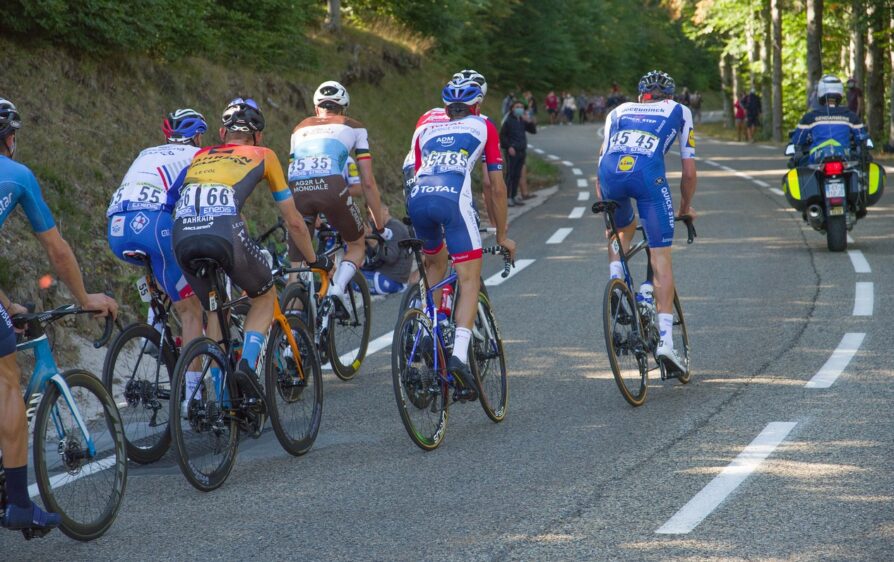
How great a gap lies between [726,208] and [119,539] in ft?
50.8

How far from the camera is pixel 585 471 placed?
5957 mm

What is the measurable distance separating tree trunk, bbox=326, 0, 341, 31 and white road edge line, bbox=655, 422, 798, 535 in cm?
2561

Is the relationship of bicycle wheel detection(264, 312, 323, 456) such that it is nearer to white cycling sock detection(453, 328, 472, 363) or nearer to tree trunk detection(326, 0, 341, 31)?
A: white cycling sock detection(453, 328, 472, 363)

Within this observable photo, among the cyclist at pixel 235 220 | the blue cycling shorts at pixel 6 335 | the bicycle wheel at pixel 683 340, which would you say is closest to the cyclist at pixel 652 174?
the bicycle wheel at pixel 683 340

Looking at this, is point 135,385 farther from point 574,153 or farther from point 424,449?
point 574,153

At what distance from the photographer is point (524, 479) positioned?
19.3ft

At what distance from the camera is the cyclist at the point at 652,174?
773cm

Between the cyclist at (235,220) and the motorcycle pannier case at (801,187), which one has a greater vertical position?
the cyclist at (235,220)

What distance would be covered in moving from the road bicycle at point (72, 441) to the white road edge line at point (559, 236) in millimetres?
11349

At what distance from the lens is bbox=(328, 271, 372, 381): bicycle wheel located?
8.52m

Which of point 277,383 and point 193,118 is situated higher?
point 193,118

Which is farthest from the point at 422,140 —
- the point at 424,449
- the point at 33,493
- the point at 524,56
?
the point at 524,56

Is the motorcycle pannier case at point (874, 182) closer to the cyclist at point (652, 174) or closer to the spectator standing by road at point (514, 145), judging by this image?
the cyclist at point (652, 174)

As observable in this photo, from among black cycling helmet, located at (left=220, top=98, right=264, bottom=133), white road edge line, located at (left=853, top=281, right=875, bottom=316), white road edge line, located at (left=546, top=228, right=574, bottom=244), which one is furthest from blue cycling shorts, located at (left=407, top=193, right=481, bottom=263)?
white road edge line, located at (left=546, top=228, right=574, bottom=244)
